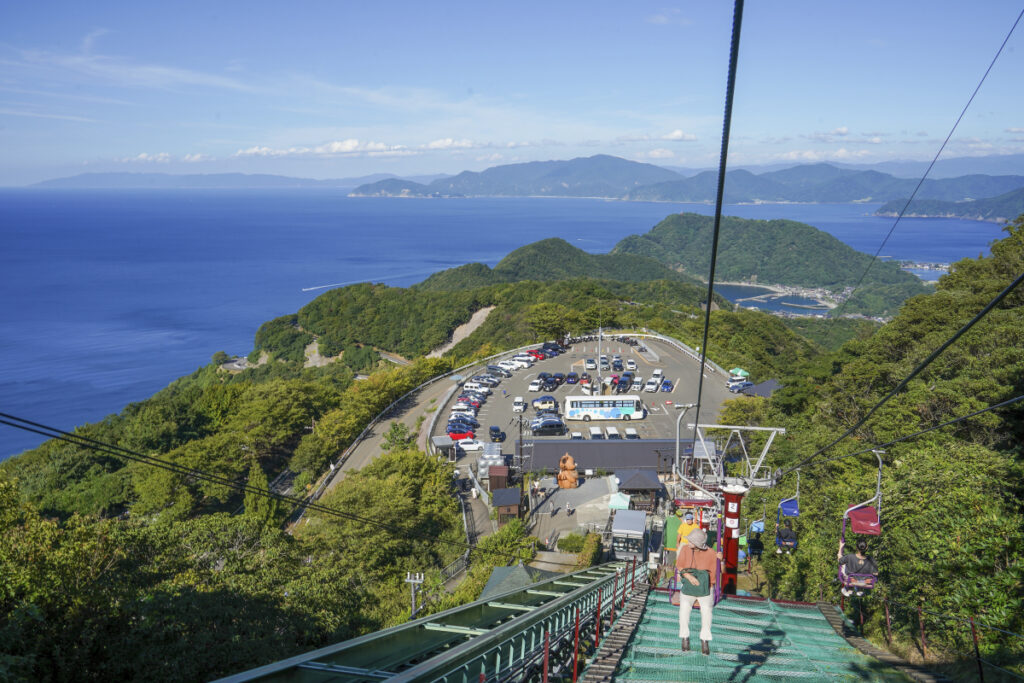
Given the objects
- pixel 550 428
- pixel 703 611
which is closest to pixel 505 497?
pixel 550 428

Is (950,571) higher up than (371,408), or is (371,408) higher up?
(950,571)

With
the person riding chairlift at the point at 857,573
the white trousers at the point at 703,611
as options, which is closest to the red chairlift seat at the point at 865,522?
the person riding chairlift at the point at 857,573

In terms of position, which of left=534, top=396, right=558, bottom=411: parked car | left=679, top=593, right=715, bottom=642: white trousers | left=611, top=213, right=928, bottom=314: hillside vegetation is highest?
left=611, top=213, right=928, bottom=314: hillside vegetation

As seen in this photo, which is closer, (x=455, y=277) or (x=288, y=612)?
(x=288, y=612)

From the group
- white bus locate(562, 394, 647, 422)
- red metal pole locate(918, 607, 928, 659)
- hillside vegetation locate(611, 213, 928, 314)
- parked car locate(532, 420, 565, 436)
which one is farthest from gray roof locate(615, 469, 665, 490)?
hillside vegetation locate(611, 213, 928, 314)

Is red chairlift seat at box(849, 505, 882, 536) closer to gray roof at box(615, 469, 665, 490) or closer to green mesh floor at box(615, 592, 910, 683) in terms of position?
green mesh floor at box(615, 592, 910, 683)

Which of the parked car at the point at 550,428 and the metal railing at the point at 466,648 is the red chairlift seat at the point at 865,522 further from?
the parked car at the point at 550,428

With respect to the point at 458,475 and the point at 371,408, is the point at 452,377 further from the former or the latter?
the point at 458,475

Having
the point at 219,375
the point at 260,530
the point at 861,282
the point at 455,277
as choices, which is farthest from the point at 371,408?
the point at 861,282
